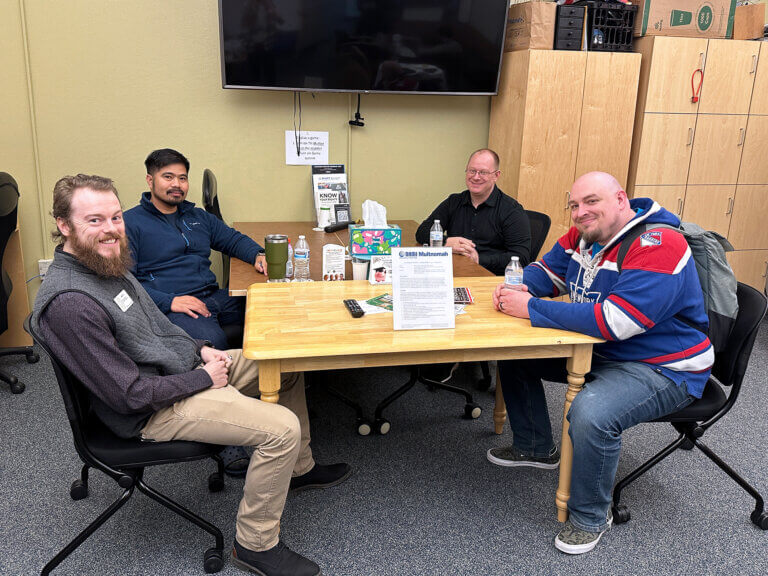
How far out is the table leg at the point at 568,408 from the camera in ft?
6.66

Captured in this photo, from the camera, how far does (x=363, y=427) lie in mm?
2814

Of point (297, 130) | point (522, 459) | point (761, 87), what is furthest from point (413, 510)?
point (761, 87)

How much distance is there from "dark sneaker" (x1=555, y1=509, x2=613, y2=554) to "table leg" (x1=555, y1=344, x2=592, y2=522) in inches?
3.9

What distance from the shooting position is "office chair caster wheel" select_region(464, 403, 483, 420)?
9.82 feet

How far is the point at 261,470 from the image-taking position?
1.86 meters

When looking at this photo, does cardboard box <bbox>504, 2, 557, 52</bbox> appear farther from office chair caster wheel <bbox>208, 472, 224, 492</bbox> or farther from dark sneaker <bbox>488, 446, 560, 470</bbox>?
office chair caster wheel <bbox>208, 472, 224, 492</bbox>

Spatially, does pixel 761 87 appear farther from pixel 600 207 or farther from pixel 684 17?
pixel 600 207

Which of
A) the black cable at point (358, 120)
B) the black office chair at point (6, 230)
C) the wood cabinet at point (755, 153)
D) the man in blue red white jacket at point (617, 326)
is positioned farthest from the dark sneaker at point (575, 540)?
the wood cabinet at point (755, 153)

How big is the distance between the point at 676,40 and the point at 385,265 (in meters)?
2.73

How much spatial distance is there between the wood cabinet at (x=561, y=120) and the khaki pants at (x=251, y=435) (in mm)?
2671

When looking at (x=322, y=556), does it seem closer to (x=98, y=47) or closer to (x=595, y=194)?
(x=595, y=194)

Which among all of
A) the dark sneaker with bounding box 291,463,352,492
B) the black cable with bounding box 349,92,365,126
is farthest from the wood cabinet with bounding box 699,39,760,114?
the dark sneaker with bounding box 291,463,352,492

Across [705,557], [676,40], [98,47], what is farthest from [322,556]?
[676,40]

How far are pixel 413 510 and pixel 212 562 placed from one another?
2.33ft
